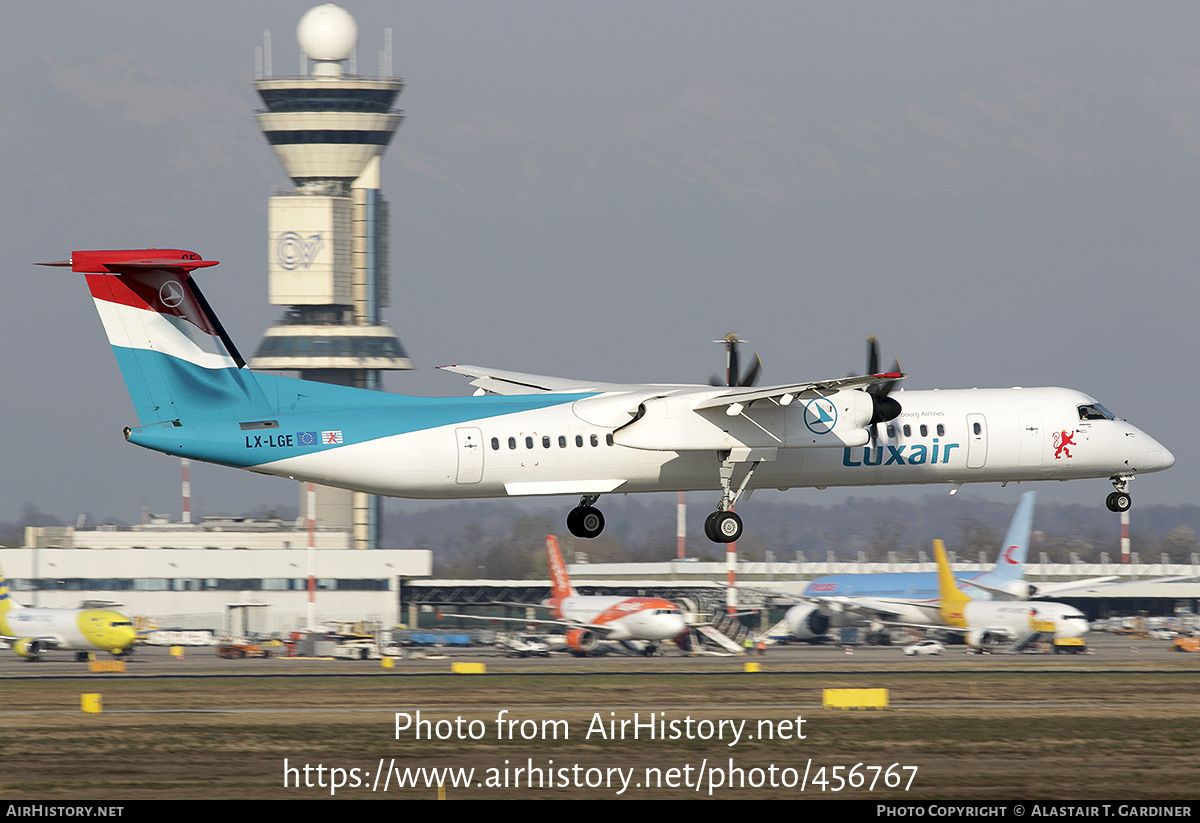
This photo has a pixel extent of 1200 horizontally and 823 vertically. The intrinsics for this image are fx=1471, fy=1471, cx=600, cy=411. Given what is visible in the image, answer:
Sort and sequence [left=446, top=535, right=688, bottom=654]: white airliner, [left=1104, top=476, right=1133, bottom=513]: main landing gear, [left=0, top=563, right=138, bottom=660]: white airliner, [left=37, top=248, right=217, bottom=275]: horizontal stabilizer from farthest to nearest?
[left=446, top=535, right=688, bottom=654]: white airliner < [left=0, top=563, right=138, bottom=660]: white airliner < [left=1104, top=476, right=1133, bottom=513]: main landing gear < [left=37, top=248, right=217, bottom=275]: horizontal stabilizer

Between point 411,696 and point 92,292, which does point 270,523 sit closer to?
point 411,696

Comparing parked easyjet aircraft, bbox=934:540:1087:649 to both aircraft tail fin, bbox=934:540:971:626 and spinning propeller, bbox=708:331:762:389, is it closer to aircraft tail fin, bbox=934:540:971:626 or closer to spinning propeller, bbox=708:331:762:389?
aircraft tail fin, bbox=934:540:971:626

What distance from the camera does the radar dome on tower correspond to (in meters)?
119

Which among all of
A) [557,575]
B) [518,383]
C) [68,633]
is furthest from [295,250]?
[518,383]

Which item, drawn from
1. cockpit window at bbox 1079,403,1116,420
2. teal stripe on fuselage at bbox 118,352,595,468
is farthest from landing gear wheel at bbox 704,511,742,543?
cockpit window at bbox 1079,403,1116,420

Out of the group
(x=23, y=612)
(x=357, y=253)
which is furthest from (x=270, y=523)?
(x=23, y=612)

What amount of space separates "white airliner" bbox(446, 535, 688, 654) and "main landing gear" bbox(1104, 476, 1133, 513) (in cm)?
2787

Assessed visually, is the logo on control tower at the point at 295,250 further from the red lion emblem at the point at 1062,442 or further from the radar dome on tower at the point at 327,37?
the red lion emblem at the point at 1062,442

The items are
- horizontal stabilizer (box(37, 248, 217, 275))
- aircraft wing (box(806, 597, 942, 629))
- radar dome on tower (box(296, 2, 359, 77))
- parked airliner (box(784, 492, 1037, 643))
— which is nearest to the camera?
horizontal stabilizer (box(37, 248, 217, 275))

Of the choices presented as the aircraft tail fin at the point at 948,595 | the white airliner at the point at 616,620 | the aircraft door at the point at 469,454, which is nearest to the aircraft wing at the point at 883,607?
the aircraft tail fin at the point at 948,595

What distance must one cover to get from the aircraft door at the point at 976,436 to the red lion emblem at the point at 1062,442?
1837 millimetres

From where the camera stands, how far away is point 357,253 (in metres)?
122

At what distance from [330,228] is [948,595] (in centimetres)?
7205

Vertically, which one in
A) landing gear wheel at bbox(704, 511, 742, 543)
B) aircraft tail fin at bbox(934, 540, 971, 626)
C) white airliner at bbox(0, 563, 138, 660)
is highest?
landing gear wheel at bbox(704, 511, 742, 543)
